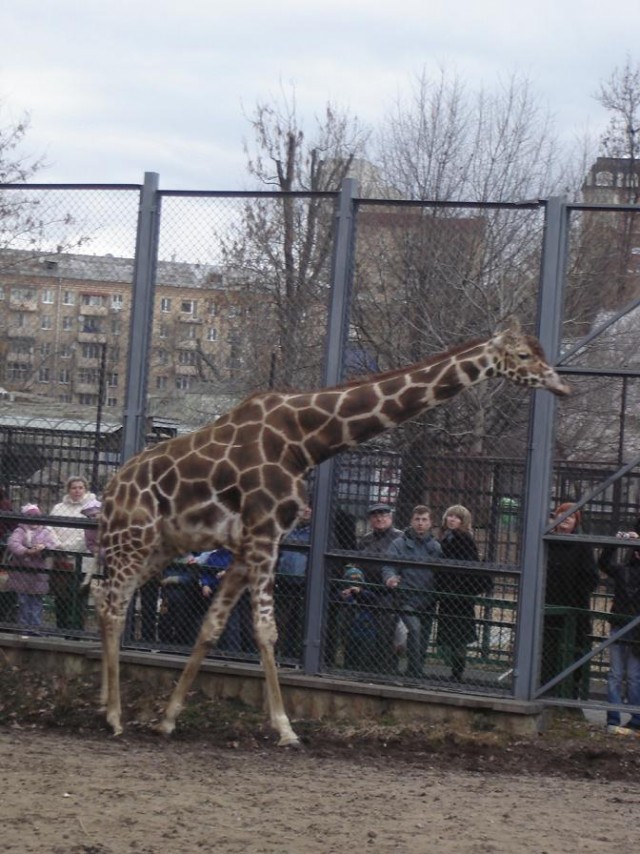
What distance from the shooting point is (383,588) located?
10102mm

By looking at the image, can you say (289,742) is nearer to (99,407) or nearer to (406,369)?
(406,369)

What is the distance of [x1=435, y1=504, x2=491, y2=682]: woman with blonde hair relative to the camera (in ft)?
32.6

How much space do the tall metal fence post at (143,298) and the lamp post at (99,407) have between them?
0.20 m

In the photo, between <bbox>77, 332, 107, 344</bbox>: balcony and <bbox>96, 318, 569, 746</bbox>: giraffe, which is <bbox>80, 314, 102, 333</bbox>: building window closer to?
<bbox>77, 332, 107, 344</bbox>: balcony

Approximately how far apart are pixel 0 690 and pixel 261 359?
317 cm

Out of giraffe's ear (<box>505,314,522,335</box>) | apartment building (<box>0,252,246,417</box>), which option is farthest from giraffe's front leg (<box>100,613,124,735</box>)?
giraffe's ear (<box>505,314,522,335</box>)

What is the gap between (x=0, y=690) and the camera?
10.1 m

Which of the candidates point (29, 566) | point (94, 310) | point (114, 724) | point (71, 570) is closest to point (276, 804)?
point (114, 724)

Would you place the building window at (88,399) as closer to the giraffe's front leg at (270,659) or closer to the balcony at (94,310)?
the balcony at (94,310)

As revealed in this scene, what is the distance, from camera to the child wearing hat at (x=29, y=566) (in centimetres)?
1091

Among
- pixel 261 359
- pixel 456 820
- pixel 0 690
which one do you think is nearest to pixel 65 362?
pixel 261 359

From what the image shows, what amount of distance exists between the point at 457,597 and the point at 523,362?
1.82 metres

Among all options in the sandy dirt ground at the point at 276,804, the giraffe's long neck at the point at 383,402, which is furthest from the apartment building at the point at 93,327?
the sandy dirt ground at the point at 276,804

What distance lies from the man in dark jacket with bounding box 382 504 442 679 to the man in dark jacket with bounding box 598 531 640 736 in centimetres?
142
